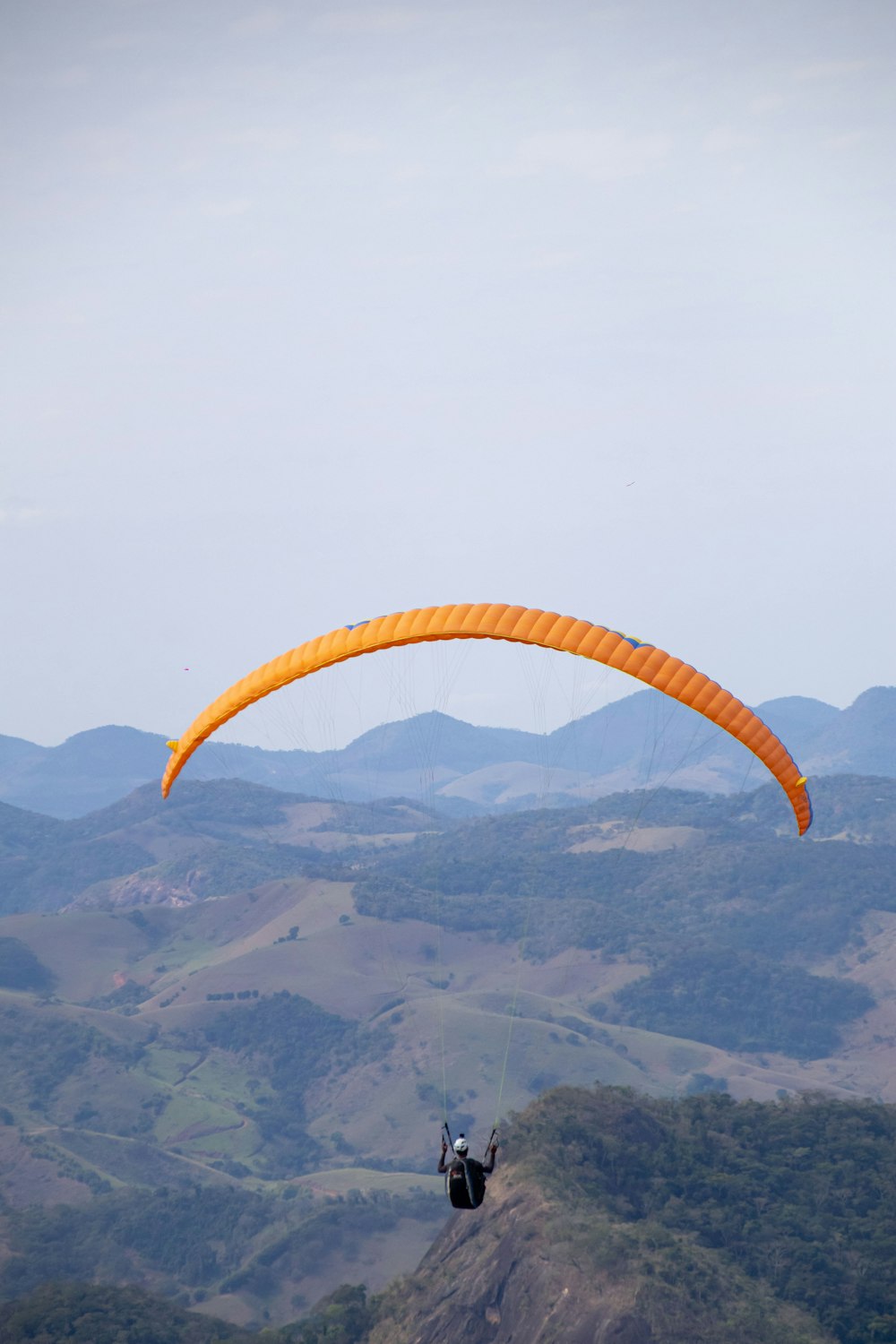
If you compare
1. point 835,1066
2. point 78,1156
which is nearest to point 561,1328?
point 78,1156

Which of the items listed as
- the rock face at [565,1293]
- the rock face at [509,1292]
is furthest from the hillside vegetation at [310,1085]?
the rock face at [509,1292]

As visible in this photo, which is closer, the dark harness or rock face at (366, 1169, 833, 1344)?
the dark harness

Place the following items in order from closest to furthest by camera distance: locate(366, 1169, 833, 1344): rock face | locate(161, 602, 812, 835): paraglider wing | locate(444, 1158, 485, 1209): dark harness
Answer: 1. locate(444, 1158, 485, 1209): dark harness
2. locate(161, 602, 812, 835): paraglider wing
3. locate(366, 1169, 833, 1344): rock face

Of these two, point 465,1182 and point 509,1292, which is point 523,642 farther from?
point 509,1292

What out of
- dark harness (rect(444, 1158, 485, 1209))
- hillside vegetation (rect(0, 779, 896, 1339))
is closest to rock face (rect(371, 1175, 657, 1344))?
hillside vegetation (rect(0, 779, 896, 1339))

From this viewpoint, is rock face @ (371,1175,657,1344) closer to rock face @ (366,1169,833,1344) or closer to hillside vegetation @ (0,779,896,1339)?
rock face @ (366,1169,833,1344)

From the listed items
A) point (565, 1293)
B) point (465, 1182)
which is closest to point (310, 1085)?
point (565, 1293)

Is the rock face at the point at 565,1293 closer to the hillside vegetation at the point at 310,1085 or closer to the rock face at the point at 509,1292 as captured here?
the rock face at the point at 509,1292
